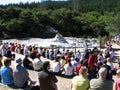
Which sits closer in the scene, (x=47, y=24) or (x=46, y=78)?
(x=46, y=78)

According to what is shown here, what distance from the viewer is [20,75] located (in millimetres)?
11484

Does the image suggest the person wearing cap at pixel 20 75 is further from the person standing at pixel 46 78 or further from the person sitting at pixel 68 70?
the person sitting at pixel 68 70

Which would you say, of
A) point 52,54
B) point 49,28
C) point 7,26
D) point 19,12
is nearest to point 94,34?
point 49,28

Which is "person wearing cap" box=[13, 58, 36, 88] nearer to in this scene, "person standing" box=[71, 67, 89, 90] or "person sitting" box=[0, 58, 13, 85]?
"person sitting" box=[0, 58, 13, 85]

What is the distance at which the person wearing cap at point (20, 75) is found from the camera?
37.6 feet

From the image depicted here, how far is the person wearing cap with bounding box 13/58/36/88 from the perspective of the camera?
451 inches

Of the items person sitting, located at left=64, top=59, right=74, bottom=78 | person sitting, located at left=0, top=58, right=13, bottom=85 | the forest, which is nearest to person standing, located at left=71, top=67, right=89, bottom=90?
person sitting, located at left=0, top=58, right=13, bottom=85

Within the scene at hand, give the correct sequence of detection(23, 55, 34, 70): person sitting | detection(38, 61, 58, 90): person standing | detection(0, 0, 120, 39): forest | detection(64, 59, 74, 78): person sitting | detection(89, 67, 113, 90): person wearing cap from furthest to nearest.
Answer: detection(0, 0, 120, 39): forest → detection(64, 59, 74, 78): person sitting → detection(23, 55, 34, 70): person sitting → detection(38, 61, 58, 90): person standing → detection(89, 67, 113, 90): person wearing cap

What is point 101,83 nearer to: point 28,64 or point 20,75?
point 20,75

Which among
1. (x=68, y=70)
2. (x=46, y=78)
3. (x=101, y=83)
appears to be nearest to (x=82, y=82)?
(x=101, y=83)

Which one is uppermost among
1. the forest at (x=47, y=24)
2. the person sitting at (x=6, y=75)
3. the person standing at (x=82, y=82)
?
the person standing at (x=82, y=82)

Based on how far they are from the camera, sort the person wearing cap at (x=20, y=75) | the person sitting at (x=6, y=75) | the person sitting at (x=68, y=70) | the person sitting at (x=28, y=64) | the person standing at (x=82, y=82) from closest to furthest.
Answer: the person standing at (x=82, y=82)
the person wearing cap at (x=20, y=75)
the person sitting at (x=6, y=75)
the person sitting at (x=28, y=64)
the person sitting at (x=68, y=70)

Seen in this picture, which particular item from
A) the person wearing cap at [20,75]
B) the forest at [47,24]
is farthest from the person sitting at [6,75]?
the forest at [47,24]

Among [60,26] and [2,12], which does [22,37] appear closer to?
[2,12]
